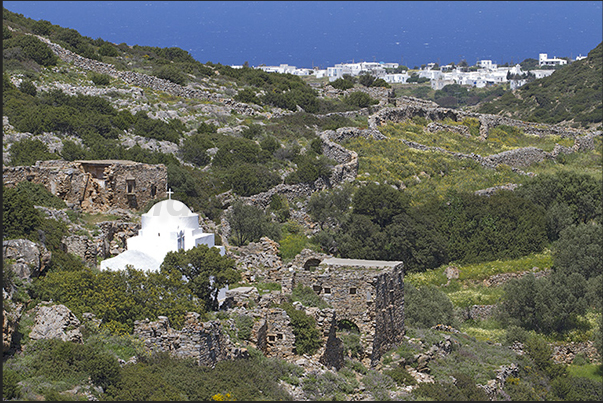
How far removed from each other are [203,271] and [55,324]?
4.74 metres

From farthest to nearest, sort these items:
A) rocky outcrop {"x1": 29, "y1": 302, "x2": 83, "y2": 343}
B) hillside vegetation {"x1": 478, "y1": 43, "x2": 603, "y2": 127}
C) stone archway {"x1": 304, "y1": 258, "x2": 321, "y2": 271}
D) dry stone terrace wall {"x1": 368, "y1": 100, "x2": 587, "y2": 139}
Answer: hillside vegetation {"x1": 478, "y1": 43, "x2": 603, "y2": 127} < dry stone terrace wall {"x1": 368, "y1": 100, "x2": 587, "y2": 139} < stone archway {"x1": 304, "y1": 258, "x2": 321, "y2": 271} < rocky outcrop {"x1": 29, "y1": 302, "x2": 83, "y2": 343}

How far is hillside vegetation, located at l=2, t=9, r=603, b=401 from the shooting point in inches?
668

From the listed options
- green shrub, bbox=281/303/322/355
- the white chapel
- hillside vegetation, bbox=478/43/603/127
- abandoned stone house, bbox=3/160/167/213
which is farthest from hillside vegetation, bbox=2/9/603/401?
hillside vegetation, bbox=478/43/603/127

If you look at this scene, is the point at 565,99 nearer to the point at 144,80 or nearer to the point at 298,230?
the point at 144,80

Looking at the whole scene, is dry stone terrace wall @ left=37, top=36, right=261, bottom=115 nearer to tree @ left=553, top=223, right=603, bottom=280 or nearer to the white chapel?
tree @ left=553, top=223, right=603, bottom=280

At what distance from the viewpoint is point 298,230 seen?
3384 cm

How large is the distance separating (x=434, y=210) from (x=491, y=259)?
319 cm

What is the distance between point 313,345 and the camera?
1905 cm

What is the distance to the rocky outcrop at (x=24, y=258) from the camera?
1836 centimetres

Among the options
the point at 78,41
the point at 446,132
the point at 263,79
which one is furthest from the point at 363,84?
the point at 78,41

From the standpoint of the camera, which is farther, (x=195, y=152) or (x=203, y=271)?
(x=195, y=152)

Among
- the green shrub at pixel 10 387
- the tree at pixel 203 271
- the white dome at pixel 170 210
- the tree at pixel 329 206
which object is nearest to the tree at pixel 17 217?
the white dome at pixel 170 210

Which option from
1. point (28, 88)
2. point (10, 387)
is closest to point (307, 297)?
point (10, 387)

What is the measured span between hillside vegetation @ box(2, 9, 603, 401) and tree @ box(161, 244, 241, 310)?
5 cm
